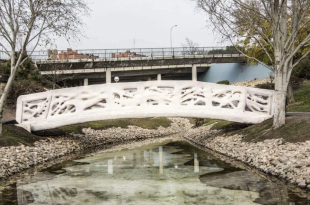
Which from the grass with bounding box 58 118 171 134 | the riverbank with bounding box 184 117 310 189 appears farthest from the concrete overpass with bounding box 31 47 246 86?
the riverbank with bounding box 184 117 310 189

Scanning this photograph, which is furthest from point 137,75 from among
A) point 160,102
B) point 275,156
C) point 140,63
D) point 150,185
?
point 150,185

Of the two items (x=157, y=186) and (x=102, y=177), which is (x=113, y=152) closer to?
(x=102, y=177)

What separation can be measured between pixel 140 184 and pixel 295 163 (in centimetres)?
421

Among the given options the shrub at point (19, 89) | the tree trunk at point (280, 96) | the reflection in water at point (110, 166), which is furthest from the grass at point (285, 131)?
the shrub at point (19, 89)

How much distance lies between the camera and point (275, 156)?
1223 centimetres

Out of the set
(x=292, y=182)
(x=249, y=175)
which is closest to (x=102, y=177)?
(x=249, y=175)

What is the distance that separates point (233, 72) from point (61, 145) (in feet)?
135

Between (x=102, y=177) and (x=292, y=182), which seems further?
(x=102, y=177)

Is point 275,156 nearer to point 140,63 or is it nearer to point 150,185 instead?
point 150,185

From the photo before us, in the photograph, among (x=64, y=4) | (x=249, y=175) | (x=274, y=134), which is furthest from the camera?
(x=64, y=4)

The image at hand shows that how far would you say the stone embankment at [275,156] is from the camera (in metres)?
10.2

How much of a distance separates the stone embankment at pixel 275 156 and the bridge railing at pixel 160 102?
148cm

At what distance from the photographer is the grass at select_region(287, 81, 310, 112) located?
2388 cm

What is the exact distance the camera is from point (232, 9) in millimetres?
16594
